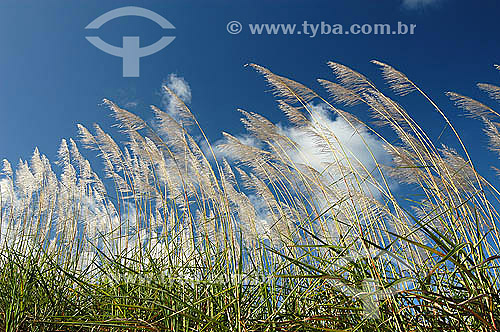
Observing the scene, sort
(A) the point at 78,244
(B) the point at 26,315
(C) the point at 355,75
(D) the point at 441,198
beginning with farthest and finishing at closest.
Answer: (A) the point at 78,244, (C) the point at 355,75, (B) the point at 26,315, (D) the point at 441,198

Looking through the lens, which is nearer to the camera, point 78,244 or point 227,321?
point 227,321

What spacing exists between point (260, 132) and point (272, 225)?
0.60 metres

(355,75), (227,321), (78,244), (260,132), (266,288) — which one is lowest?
(227,321)

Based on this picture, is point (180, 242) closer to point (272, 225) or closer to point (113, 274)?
point (113, 274)

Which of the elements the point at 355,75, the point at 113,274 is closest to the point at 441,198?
the point at 355,75

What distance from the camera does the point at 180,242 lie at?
257cm

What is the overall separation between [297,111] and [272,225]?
731 mm

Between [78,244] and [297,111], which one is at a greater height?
[297,111]

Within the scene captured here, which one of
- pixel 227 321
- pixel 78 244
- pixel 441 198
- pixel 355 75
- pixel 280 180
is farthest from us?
pixel 78 244

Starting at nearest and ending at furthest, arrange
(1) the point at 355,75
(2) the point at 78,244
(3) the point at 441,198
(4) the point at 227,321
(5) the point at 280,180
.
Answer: (4) the point at 227,321 < (3) the point at 441,198 < (1) the point at 355,75 < (5) the point at 280,180 < (2) the point at 78,244

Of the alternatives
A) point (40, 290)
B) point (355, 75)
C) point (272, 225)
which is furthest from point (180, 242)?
point (355, 75)

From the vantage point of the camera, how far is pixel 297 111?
2.37 metres

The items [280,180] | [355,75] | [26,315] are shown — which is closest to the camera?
[26,315]

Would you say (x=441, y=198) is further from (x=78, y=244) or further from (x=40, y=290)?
(x=78, y=244)
